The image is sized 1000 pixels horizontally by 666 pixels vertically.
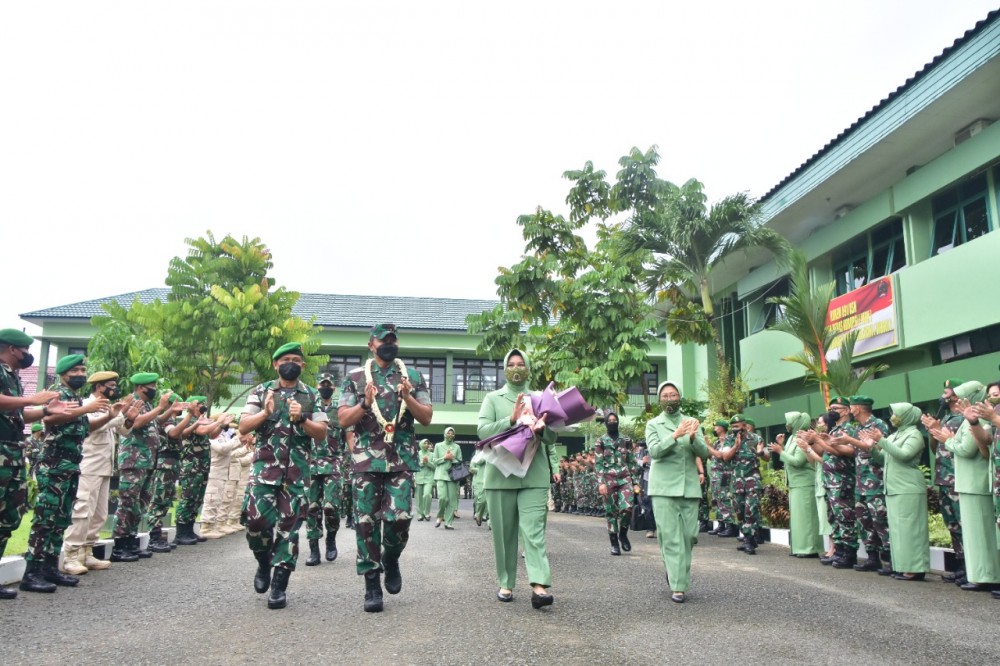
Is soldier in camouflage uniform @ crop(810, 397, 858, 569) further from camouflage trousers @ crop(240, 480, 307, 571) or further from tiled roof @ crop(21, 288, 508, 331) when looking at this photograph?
tiled roof @ crop(21, 288, 508, 331)

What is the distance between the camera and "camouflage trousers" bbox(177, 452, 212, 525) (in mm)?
12078

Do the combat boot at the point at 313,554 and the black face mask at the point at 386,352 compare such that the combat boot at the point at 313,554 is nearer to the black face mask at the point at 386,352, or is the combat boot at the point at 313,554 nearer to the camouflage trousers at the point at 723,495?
the black face mask at the point at 386,352

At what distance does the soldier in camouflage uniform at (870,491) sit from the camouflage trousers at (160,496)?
347 inches

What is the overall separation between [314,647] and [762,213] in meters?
17.4

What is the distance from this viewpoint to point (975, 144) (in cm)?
1487

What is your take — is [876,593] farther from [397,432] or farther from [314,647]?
[314,647]

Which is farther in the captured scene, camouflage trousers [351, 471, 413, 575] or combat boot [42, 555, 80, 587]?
combat boot [42, 555, 80, 587]

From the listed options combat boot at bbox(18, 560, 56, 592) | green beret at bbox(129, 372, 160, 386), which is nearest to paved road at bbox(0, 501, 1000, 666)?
combat boot at bbox(18, 560, 56, 592)

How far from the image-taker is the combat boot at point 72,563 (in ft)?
27.6

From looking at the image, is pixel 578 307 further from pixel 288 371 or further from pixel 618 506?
pixel 288 371

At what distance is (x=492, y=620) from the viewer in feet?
19.0

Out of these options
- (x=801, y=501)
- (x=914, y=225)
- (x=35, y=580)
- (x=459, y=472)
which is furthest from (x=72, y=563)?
(x=914, y=225)

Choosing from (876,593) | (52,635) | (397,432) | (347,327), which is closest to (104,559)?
(52,635)

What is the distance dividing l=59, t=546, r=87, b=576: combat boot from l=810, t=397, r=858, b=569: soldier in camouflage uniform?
881 centimetres
